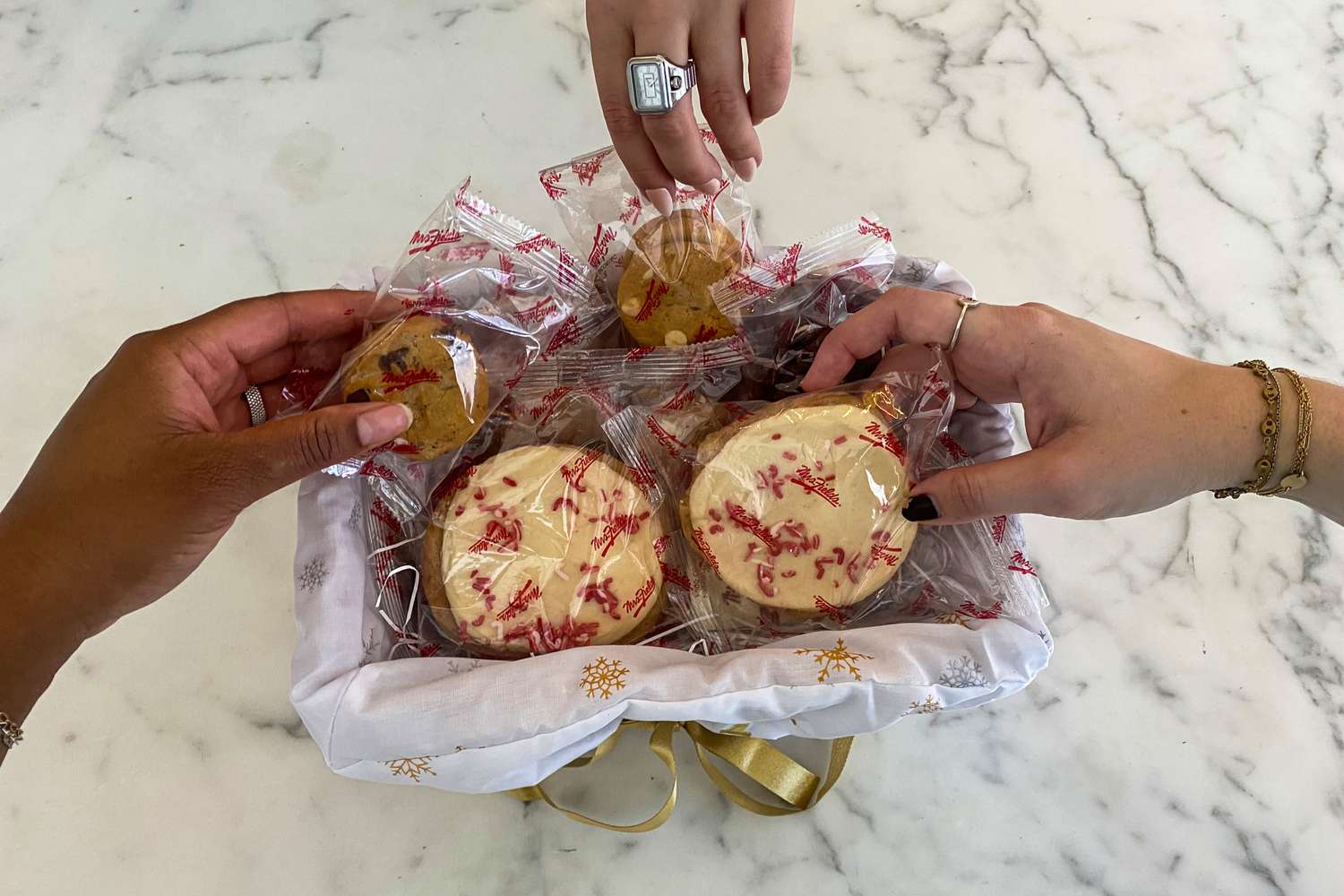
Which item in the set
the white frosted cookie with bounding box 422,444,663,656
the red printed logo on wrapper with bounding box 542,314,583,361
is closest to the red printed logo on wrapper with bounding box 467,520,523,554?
the white frosted cookie with bounding box 422,444,663,656

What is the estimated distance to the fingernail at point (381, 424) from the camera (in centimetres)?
82

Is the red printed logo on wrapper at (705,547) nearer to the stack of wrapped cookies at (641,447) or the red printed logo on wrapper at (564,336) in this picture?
the stack of wrapped cookies at (641,447)

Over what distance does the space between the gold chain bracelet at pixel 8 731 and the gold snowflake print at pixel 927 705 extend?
2.68 ft

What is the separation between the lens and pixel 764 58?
855 mm

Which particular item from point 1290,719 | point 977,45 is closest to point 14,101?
point 977,45

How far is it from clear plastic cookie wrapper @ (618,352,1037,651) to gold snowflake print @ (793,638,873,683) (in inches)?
3.3

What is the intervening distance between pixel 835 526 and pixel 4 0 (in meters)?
1.51

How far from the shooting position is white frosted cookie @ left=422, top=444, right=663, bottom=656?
3.03 ft

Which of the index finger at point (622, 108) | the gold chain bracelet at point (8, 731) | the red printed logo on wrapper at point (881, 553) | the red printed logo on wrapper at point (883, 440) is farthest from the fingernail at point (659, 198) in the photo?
the gold chain bracelet at point (8, 731)

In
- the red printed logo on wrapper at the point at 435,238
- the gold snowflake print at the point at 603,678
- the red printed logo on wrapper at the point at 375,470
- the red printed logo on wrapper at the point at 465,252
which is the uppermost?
the red printed logo on wrapper at the point at 435,238

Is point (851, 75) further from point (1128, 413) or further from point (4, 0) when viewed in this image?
point (4, 0)

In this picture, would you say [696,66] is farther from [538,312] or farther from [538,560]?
[538,560]

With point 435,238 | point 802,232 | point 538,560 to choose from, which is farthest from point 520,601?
point 802,232

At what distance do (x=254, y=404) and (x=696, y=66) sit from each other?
57 centimetres
